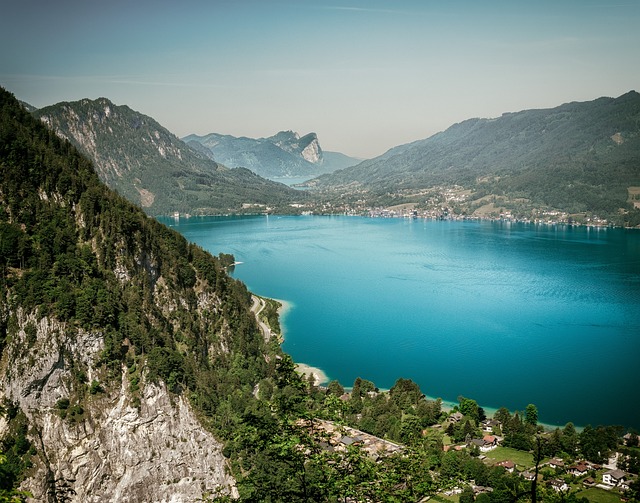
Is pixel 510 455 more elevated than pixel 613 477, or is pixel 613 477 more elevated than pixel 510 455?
pixel 613 477

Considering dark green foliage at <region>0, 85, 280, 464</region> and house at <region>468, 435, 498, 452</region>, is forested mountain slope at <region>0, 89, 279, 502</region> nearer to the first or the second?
dark green foliage at <region>0, 85, 280, 464</region>

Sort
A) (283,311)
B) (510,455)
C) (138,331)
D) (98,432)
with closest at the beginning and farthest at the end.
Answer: (98,432)
(510,455)
(138,331)
(283,311)

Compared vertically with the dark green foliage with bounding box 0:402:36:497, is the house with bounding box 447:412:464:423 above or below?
below

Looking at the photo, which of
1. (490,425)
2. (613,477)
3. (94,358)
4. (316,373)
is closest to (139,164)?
(316,373)

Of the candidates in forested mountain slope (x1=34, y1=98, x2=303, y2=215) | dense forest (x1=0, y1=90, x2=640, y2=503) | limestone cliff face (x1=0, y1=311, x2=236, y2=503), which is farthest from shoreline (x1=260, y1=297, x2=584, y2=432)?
forested mountain slope (x1=34, y1=98, x2=303, y2=215)

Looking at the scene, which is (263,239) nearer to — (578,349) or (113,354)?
(578,349)

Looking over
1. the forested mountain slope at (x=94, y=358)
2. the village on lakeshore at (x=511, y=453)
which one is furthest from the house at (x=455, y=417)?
the forested mountain slope at (x=94, y=358)

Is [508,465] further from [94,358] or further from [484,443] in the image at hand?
[94,358]
